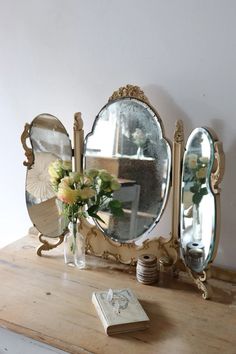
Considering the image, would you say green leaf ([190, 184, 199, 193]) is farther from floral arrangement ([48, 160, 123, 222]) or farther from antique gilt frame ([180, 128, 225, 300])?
floral arrangement ([48, 160, 123, 222])

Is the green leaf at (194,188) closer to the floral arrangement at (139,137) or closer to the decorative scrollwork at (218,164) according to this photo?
the decorative scrollwork at (218,164)

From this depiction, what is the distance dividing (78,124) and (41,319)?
62cm

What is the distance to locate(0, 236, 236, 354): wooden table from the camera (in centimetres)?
87

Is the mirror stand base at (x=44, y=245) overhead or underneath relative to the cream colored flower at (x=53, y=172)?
underneath

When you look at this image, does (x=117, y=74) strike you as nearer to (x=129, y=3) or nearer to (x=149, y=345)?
(x=129, y=3)

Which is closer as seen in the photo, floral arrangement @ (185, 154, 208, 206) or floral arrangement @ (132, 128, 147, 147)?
floral arrangement @ (185, 154, 208, 206)

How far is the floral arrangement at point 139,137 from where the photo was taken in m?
1.17

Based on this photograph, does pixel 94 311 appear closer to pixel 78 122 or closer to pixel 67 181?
pixel 67 181

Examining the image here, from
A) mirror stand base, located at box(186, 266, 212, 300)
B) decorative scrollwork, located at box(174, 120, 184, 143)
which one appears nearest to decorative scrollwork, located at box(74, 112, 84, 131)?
decorative scrollwork, located at box(174, 120, 184, 143)

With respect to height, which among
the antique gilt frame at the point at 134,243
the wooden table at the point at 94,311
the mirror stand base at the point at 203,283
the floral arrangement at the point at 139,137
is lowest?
the wooden table at the point at 94,311

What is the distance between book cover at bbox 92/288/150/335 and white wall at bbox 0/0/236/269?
319 mm

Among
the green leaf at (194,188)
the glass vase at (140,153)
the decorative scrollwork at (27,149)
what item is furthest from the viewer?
the decorative scrollwork at (27,149)

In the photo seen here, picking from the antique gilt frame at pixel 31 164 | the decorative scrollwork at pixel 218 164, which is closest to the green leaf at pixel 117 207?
the antique gilt frame at pixel 31 164

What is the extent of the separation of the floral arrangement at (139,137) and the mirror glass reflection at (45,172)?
0.82 feet
